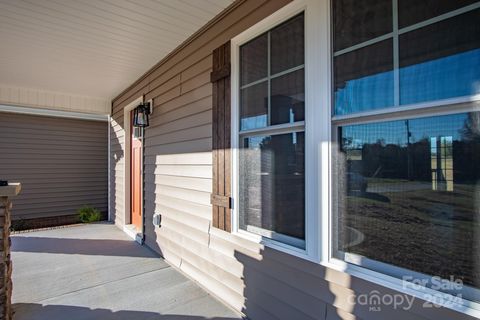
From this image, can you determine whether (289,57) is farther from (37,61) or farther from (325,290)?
(37,61)

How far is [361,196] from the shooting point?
1.51 metres

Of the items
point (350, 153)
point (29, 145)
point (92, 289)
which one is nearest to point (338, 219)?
point (350, 153)

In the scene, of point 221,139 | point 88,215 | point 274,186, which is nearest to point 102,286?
point 221,139

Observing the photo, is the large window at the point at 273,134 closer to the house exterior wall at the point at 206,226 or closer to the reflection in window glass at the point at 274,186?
the reflection in window glass at the point at 274,186

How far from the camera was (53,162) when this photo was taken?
6.71m

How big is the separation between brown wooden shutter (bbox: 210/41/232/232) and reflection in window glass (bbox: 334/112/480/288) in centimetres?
107

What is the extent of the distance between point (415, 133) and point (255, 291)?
1599 mm

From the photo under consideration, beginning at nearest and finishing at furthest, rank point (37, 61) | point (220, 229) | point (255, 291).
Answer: point (255, 291) < point (220, 229) < point (37, 61)

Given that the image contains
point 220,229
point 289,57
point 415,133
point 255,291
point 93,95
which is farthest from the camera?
point 93,95

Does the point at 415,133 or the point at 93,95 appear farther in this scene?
the point at 93,95

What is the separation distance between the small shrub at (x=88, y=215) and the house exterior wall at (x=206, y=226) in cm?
301

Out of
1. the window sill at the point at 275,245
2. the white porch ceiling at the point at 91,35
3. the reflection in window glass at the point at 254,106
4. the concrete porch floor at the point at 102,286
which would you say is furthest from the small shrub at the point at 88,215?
the reflection in window glass at the point at 254,106

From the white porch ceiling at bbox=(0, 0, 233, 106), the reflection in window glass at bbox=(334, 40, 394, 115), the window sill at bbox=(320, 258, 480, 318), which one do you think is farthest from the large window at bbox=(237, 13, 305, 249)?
the white porch ceiling at bbox=(0, 0, 233, 106)

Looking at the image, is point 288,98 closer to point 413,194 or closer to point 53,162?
point 413,194
